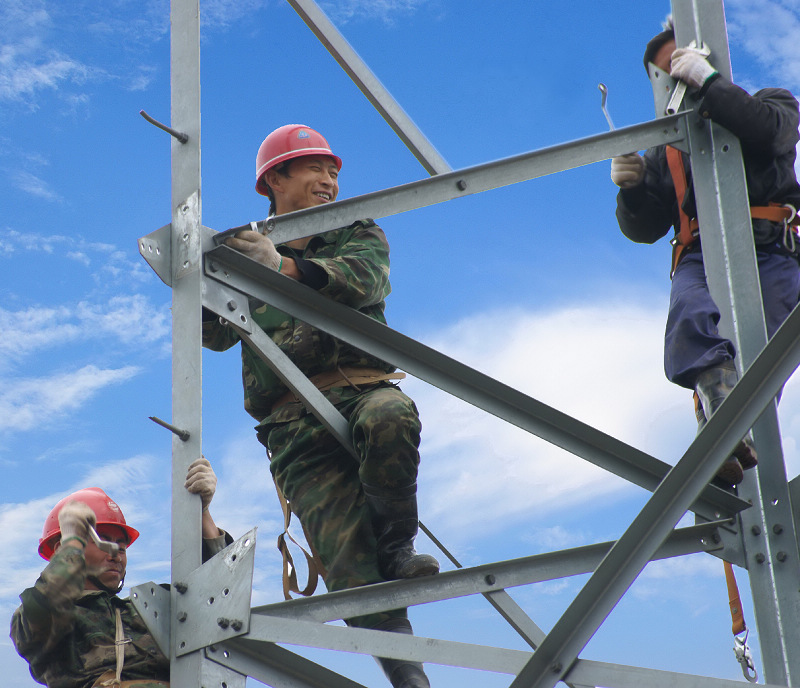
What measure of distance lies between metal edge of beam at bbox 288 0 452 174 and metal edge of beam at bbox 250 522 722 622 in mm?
2579

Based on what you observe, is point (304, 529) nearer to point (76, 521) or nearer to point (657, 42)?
point (76, 521)

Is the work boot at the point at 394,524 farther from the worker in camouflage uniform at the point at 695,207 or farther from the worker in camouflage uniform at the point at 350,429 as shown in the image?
the worker in camouflage uniform at the point at 695,207

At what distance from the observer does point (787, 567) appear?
A: 211 inches

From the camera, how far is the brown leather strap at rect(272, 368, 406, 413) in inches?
219

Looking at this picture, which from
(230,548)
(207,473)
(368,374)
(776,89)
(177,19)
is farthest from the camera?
(776,89)

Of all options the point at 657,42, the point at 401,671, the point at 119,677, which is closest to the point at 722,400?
the point at 401,671

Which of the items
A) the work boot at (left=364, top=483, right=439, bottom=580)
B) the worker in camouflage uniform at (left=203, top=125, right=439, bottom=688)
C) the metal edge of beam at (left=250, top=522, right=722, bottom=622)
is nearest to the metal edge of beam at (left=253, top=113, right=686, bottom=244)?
the worker in camouflage uniform at (left=203, top=125, right=439, bottom=688)

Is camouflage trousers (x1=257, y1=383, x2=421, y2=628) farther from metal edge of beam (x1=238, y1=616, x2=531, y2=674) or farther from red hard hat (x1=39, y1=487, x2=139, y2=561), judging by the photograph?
red hard hat (x1=39, y1=487, x2=139, y2=561)

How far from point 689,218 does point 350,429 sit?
208 centimetres

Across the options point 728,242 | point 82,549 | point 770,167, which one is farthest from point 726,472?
point 82,549

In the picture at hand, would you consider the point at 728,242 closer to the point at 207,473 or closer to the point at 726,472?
the point at 726,472

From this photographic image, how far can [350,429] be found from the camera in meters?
5.37

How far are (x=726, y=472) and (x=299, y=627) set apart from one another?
2.08m

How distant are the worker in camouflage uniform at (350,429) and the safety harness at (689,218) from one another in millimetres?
1526
